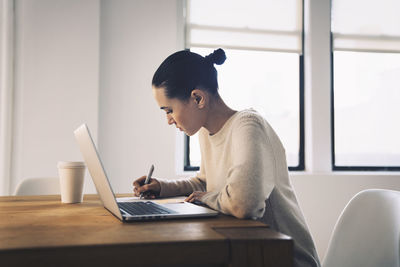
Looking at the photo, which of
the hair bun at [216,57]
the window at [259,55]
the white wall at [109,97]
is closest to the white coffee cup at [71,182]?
the hair bun at [216,57]

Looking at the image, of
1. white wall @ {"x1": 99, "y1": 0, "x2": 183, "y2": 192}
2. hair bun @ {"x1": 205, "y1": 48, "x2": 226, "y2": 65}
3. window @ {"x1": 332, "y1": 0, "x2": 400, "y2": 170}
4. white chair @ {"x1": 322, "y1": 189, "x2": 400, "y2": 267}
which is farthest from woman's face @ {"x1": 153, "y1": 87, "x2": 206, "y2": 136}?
window @ {"x1": 332, "y1": 0, "x2": 400, "y2": 170}

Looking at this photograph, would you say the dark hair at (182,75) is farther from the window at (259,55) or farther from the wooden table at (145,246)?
the window at (259,55)

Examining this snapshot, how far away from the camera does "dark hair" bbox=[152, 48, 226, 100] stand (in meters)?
1.24

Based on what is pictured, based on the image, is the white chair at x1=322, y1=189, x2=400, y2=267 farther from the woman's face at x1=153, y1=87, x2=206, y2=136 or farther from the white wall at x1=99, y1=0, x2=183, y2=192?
the white wall at x1=99, y1=0, x2=183, y2=192

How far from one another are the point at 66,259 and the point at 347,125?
3.10 m

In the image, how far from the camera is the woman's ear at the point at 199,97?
1.28 meters

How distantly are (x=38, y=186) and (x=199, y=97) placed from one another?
1.15 m

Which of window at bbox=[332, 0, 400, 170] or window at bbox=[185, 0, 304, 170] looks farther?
window at bbox=[332, 0, 400, 170]

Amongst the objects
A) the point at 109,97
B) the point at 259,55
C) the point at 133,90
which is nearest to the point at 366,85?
the point at 259,55

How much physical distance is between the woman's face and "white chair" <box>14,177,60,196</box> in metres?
0.96

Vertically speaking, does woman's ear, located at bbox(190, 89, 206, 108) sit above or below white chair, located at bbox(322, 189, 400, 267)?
above

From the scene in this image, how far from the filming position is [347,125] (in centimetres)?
323

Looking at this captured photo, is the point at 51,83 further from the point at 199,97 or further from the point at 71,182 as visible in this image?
the point at 199,97

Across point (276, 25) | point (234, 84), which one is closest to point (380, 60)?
point (276, 25)
